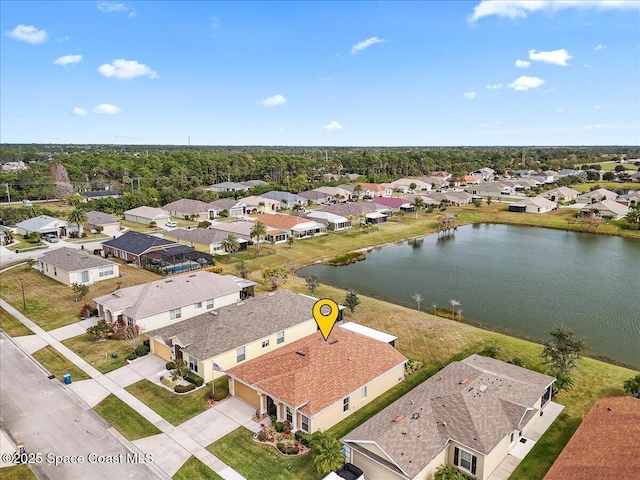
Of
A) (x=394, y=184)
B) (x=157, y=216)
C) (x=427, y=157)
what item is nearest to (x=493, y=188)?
(x=394, y=184)

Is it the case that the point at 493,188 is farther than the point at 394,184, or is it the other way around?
the point at 394,184

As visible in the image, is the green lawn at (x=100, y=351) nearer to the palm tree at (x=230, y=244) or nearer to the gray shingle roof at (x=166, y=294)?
the gray shingle roof at (x=166, y=294)

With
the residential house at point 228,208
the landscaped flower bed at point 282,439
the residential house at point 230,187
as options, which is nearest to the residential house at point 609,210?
the residential house at point 228,208

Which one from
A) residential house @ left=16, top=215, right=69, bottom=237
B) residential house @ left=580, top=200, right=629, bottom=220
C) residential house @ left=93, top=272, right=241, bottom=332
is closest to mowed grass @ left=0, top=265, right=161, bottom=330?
residential house @ left=93, top=272, right=241, bottom=332

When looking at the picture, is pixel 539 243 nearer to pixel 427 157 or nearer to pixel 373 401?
pixel 373 401

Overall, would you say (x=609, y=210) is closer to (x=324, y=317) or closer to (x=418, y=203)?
(x=418, y=203)
